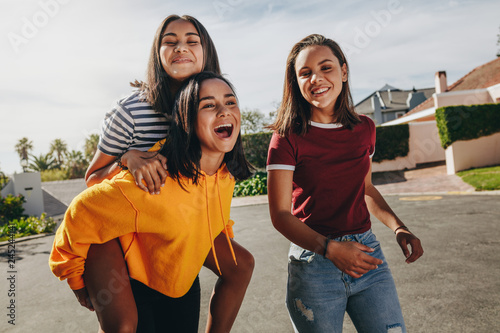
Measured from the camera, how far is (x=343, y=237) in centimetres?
178

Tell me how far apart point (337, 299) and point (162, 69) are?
1506 millimetres

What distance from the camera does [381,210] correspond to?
81.0 inches

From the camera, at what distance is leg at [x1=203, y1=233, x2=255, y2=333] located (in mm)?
1867

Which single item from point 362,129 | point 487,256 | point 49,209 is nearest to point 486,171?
point 487,256

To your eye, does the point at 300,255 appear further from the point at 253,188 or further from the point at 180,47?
the point at 253,188

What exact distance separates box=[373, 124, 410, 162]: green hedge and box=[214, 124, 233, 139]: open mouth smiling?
18427mm

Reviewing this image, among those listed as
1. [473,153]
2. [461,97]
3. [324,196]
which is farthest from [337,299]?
[461,97]

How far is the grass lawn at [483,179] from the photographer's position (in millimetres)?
10762

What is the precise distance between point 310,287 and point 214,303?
541mm

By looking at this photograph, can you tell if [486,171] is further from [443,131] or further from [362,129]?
[362,129]

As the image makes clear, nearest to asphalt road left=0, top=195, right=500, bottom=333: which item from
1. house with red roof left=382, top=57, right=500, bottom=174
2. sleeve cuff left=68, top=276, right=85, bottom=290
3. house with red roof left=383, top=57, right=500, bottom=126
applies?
sleeve cuff left=68, top=276, right=85, bottom=290

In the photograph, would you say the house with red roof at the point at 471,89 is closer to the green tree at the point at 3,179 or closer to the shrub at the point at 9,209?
the shrub at the point at 9,209

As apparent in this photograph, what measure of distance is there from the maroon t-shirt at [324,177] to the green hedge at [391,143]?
1807 cm

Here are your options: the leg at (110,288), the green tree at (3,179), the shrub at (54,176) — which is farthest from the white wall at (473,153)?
the shrub at (54,176)
